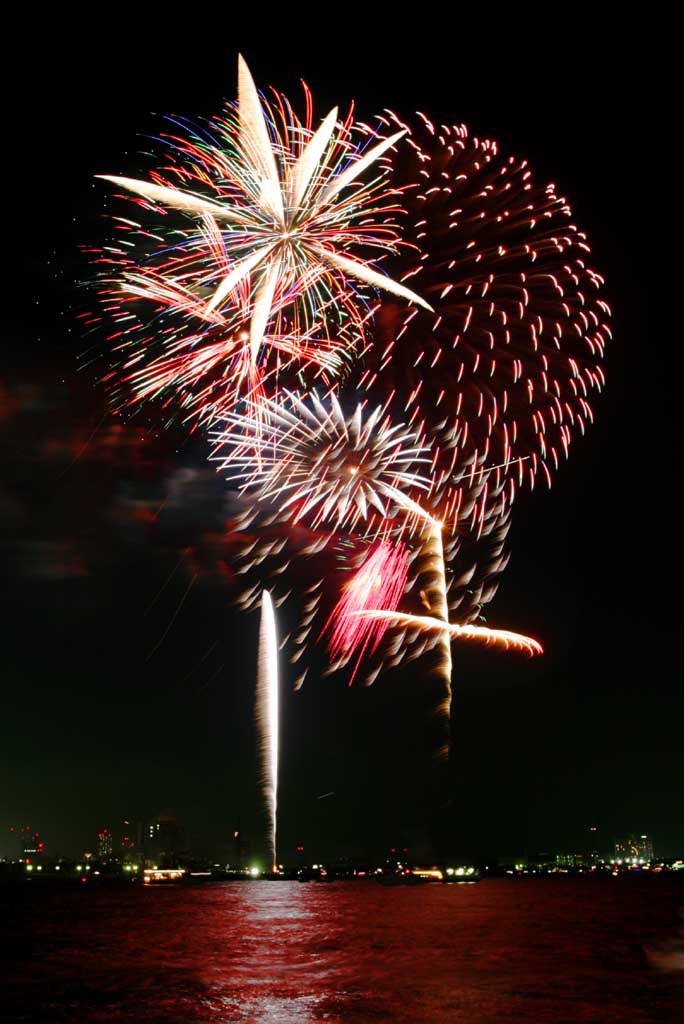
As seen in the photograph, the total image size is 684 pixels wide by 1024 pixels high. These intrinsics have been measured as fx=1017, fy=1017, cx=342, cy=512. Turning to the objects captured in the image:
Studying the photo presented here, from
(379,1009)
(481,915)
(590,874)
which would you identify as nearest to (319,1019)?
(379,1009)

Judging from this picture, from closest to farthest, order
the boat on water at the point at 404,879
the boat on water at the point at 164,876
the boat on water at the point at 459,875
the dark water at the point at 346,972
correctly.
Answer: the dark water at the point at 346,972 → the boat on water at the point at 459,875 → the boat on water at the point at 404,879 → the boat on water at the point at 164,876

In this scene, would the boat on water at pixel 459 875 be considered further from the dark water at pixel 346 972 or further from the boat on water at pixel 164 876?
the boat on water at pixel 164 876

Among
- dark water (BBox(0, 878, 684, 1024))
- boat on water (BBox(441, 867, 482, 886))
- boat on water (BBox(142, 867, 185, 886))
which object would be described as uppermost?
boat on water (BBox(142, 867, 185, 886))

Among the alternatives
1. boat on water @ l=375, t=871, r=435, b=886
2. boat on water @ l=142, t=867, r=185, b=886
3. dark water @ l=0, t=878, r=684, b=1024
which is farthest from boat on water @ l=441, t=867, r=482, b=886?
boat on water @ l=142, t=867, r=185, b=886

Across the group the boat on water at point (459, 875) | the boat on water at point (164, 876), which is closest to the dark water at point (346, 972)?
the boat on water at point (459, 875)

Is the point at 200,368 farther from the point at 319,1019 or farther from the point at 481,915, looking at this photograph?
the point at 481,915

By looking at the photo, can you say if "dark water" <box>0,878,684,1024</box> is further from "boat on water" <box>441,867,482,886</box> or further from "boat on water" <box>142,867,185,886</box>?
"boat on water" <box>142,867,185,886</box>

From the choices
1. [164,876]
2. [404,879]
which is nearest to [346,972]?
[404,879]

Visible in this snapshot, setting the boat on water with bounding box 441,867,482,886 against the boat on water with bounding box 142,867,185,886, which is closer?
the boat on water with bounding box 441,867,482,886
